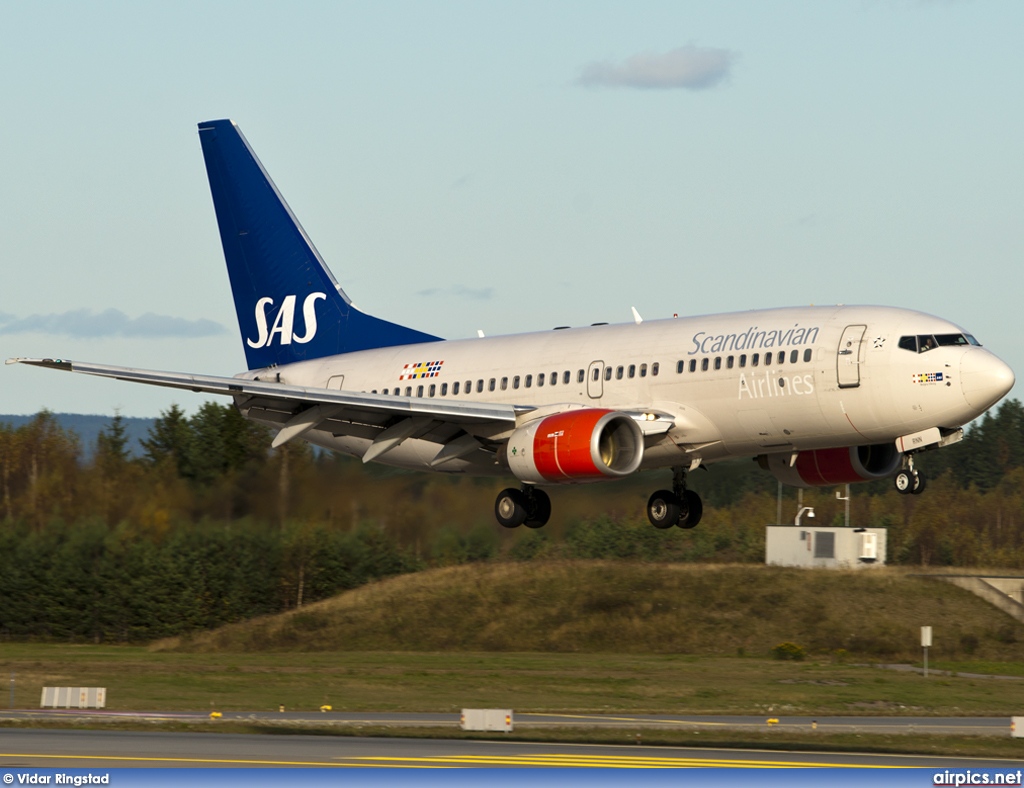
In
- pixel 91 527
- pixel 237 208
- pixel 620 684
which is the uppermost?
pixel 237 208

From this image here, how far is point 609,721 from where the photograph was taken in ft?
160

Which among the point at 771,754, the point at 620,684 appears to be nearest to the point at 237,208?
the point at 771,754

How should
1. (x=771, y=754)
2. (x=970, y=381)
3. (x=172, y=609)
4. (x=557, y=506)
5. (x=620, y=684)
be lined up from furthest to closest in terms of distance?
(x=172, y=609) < (x=620, y=684) < (x=557, y=506) < (x=771, y=754) < (x=970, y=381)

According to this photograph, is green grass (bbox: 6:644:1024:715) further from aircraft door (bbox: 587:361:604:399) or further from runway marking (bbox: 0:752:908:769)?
runway marking (bbox: 0:752:908:769)

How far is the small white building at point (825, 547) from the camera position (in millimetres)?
90500

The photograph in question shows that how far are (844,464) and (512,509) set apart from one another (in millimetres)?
8454

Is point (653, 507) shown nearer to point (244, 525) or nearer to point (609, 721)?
point (609, 721)

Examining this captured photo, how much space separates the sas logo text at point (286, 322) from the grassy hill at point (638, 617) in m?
33.7

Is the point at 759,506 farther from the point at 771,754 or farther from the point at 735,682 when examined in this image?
the point at 771,754

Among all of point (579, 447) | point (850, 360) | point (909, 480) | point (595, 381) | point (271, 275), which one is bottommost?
point (909, 480)

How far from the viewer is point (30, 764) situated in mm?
30016

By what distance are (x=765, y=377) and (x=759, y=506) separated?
175 feet

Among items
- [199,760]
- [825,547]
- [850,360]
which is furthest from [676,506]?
[825,547]

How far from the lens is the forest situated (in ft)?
165
